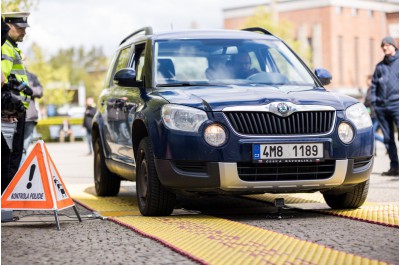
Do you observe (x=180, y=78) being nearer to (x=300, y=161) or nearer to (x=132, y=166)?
(x=132, y=166)

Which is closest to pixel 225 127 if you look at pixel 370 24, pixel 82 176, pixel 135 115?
pixel 135 115

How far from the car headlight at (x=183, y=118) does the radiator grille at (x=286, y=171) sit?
1.64ft

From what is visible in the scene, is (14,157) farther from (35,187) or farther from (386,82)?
(386,82)

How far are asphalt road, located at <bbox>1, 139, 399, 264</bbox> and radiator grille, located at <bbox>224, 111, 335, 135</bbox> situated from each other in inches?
30.2

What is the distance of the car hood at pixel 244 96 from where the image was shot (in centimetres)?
793

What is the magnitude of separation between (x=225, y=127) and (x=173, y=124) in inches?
18.2

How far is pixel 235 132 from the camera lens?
780cm

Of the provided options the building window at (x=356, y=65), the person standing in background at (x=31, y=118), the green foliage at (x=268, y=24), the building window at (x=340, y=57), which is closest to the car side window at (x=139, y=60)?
the person standing in background at (x=31, y=118)

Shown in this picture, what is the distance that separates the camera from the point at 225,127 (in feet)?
25.6

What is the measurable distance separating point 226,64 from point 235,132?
5.16ft

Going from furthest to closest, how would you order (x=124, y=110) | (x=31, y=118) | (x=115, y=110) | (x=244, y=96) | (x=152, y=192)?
(x=31, y=118), (x=115, y=110), (x=124, y=110), (x=152, y=192), (x=244, y=96)

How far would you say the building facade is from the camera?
283 ft

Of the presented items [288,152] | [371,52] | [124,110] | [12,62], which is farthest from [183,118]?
[371,52]

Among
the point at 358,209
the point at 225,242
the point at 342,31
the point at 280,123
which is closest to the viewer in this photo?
the point at 225,242
